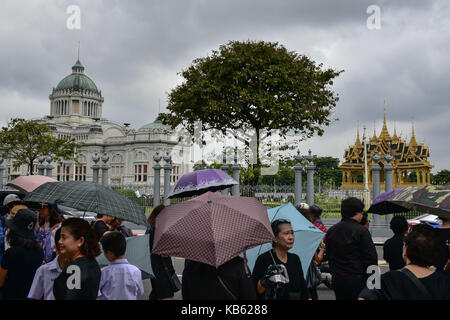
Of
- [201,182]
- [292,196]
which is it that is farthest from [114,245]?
[292,196]

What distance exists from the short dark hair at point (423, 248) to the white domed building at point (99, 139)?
75687 mm

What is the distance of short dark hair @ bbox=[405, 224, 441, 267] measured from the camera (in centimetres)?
337

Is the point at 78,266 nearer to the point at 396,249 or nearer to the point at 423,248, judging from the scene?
the point at 423,248

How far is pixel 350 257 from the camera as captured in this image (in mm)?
5113

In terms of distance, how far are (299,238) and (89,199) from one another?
2594 millimetres

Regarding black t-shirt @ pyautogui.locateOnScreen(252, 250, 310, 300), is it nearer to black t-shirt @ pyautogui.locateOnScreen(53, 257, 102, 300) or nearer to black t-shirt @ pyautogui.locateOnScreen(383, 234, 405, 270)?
black t-shirt @ pyautogui.locateOnScreen(53, 257, 102, 300)

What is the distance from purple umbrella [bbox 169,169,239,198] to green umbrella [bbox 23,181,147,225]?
31.3 inches

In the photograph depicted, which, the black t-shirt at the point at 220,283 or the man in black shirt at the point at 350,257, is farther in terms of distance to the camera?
the man in black shirt at the point at 350,257

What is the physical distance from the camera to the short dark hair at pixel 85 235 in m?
3.94

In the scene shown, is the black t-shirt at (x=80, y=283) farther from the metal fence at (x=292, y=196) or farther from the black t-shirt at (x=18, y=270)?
the metal fence at (x=292, y=196)

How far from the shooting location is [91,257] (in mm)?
3961

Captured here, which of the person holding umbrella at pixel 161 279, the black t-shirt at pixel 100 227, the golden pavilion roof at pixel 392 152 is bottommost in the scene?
the person holding umbrella at pixel 161 279

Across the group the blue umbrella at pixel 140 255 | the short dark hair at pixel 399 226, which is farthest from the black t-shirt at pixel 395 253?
the blue umbrella at pixel 140 255

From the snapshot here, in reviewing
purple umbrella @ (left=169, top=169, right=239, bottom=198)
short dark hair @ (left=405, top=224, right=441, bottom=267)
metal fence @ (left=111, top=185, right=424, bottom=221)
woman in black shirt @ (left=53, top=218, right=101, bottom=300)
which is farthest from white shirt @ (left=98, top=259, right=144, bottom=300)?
metal fence @ (left=111, top=185, right=424, bottom=221)
